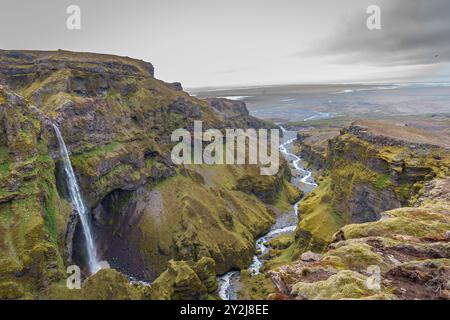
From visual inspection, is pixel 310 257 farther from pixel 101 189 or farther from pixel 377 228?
pixel 101 189

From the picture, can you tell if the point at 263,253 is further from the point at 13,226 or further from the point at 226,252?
the point at 13,226

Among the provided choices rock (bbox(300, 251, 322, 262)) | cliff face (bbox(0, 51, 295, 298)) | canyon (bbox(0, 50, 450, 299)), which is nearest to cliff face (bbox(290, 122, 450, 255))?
canyon (bbox(0, 50, 450, 299))

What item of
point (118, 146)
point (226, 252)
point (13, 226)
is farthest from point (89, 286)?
point (118, 146)

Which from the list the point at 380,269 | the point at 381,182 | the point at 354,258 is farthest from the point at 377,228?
the point at 381,182

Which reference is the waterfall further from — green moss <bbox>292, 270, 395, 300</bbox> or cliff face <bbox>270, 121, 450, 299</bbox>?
green moss <bbox>292, 270, 395, 300</bbox>
